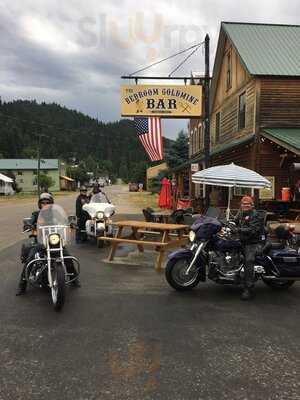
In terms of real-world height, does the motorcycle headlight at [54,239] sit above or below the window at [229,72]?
below

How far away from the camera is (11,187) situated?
80688 mm

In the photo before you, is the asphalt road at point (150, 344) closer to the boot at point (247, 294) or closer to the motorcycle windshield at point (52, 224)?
the boot at point (247, 294)

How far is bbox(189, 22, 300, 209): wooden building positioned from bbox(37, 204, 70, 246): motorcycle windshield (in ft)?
30.2

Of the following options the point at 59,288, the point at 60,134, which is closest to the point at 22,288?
the point at 59,288

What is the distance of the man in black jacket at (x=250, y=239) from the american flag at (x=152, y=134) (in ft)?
37.1

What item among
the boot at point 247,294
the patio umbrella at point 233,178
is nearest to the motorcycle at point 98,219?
the patio umbrella at point 233,178

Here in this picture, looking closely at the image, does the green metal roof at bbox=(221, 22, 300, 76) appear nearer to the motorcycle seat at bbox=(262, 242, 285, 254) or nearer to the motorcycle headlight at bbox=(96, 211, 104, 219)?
the motorcycle headlight at bbox=(96, 211, 104, 219)

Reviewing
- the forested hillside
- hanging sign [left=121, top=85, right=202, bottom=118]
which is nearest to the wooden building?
hanging sign [left=121, top=85, right=202, bottom=118]

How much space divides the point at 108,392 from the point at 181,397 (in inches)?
24.0

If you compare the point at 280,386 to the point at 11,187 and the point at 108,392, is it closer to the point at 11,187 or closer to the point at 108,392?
the point at 108,392

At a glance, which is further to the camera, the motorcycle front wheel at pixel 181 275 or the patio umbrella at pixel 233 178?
the patio umbrella at pixel 233 178

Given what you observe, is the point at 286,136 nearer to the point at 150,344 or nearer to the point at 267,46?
the point at 267,46

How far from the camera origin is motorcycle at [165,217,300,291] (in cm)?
671

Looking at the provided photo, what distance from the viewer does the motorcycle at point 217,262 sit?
671cm
